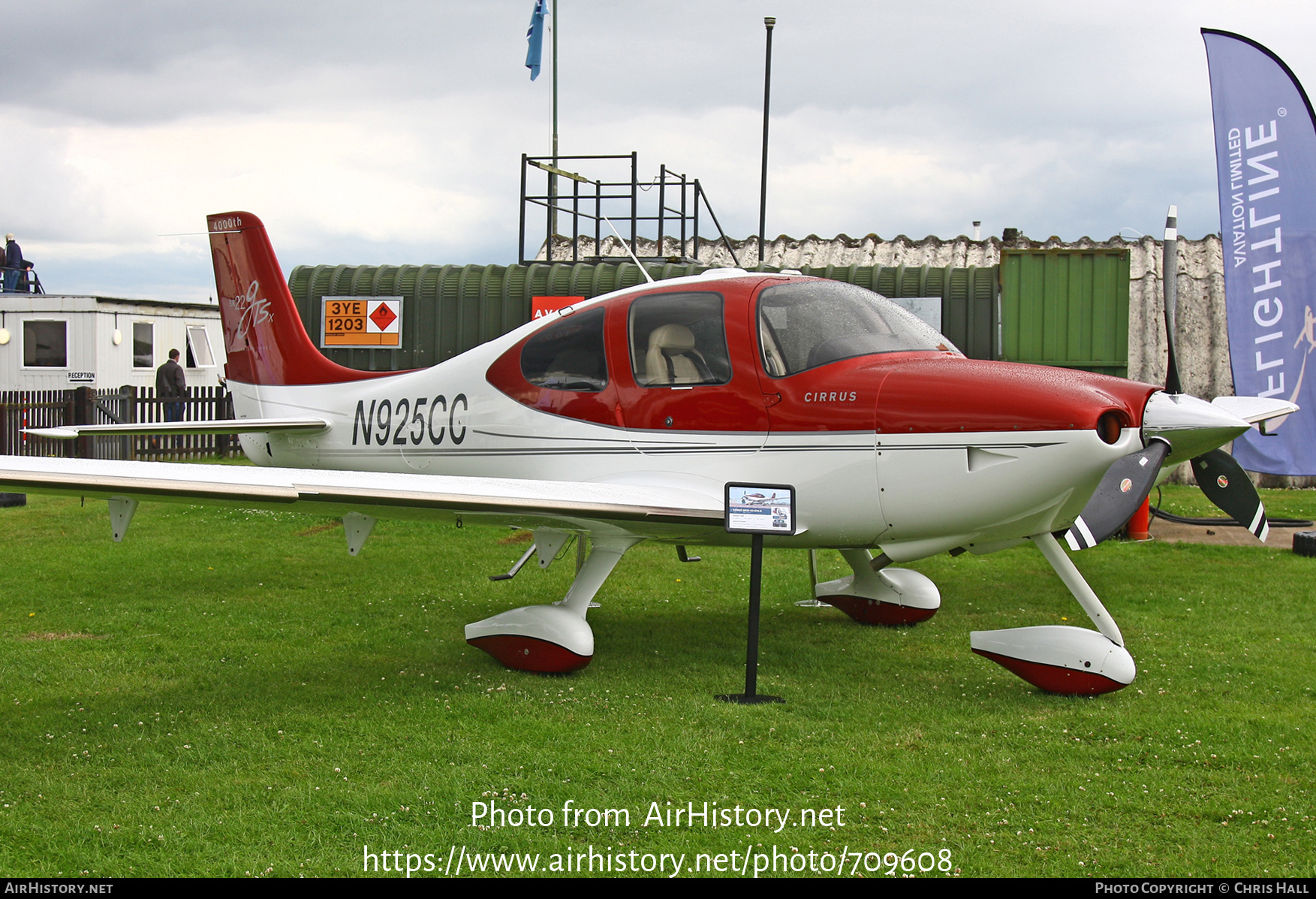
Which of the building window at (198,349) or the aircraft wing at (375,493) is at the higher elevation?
the building window at (198,349)

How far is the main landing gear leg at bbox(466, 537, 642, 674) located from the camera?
611 cm

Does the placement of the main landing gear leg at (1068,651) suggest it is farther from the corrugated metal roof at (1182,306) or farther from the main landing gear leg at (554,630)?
the corrugated metal roof at (1182,306)

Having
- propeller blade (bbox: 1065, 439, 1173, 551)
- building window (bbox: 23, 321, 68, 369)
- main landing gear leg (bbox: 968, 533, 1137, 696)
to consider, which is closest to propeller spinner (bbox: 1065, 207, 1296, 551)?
propeller blade (bbox: 1065, 439, 1173, 551)

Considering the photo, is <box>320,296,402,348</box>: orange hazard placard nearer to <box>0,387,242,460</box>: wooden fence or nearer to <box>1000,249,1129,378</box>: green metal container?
<box>0,387,242,460</box>: wooden fence

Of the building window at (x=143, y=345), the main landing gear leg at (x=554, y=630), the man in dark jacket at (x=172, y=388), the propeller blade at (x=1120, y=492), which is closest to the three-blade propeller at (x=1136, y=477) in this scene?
the propeller blade at (x=1120, y=492)

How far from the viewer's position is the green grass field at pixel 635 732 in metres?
3.79

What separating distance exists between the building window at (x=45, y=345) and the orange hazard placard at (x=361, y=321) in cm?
1056

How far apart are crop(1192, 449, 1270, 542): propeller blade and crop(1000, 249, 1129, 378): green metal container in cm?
671

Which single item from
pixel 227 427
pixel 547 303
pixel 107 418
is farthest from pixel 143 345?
pixel 227 427

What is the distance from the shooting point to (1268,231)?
11555mm

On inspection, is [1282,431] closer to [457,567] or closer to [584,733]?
[457,567]
